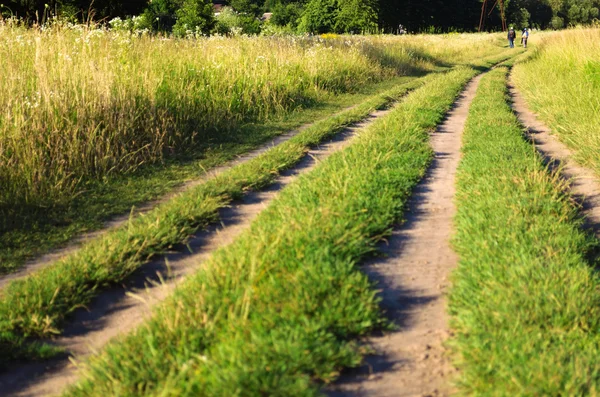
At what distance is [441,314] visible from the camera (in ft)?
11.7

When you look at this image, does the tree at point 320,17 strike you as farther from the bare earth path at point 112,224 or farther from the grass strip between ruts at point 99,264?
the grass strip between ruts at point 99,264

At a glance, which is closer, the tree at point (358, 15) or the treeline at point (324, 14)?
the treeline at point (324, 14)

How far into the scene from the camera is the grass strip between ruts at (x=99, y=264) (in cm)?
356

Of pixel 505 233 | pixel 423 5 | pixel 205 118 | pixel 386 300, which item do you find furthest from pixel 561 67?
pixel 423 5

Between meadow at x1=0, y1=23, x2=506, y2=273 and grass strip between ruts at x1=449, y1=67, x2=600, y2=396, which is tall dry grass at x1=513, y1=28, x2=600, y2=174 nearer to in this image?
grass strip between ruts at x1=449, y1=67, x2=600, y2=396

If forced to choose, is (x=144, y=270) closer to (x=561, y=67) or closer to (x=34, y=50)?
(x=34, y=50)

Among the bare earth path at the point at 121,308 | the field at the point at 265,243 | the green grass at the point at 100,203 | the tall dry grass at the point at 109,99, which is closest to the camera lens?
the field at the point at 265,243

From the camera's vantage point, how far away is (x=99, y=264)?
425 centimetres

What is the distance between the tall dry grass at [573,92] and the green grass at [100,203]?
4274mm

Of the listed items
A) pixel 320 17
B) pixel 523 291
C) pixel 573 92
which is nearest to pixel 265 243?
pixel 523 291

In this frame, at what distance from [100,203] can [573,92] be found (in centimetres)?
930

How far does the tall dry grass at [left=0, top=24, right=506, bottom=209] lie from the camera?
255 inches

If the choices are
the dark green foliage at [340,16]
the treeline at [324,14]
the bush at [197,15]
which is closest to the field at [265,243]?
the treeline at [324,14]

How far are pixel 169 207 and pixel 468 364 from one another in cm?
333
